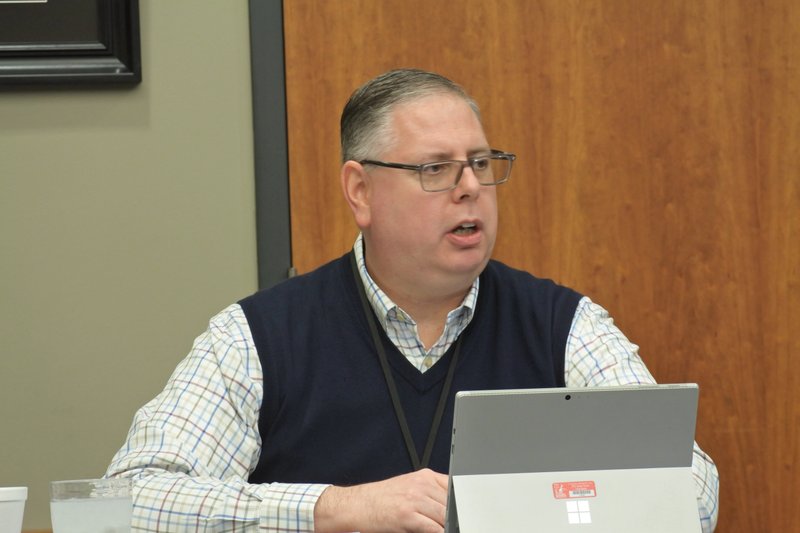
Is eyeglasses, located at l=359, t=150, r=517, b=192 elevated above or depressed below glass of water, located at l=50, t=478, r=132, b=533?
above

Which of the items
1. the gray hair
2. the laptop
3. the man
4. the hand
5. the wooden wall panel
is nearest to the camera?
the laptop

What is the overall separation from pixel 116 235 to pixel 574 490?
1545mm

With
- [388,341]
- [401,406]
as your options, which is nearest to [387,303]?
[388,341]

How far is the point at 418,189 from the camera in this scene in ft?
6.23

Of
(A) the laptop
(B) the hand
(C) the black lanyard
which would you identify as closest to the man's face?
(C) the black lanyard

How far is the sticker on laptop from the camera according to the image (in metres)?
1.18

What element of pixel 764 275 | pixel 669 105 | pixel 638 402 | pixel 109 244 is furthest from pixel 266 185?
pixel 638 402

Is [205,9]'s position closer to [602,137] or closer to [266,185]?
[266,185]

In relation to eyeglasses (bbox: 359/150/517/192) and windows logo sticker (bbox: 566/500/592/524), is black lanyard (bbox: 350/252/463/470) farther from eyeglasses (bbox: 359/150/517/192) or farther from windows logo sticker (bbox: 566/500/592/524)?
windows logo sticker (bbox: 566/500/592/524)

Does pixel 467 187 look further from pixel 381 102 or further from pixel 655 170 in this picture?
pixel 655 170

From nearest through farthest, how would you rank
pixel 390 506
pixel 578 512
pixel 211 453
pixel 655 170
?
pixel 578 512, pixel 390 506, pixel 211 453, pixel 655 170

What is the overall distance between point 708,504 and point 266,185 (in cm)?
126

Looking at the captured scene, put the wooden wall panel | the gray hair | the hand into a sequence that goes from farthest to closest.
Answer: the wooden wall panel, the gray hair, the hand

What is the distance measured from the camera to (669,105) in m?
2.51
